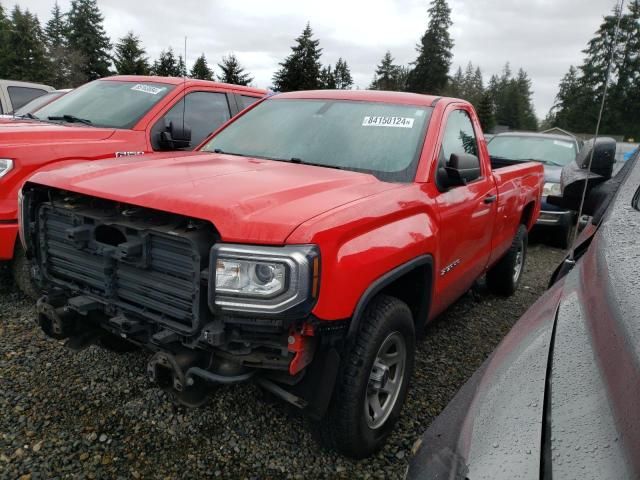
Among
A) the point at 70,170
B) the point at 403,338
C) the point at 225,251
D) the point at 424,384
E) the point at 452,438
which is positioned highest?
the point at 70,170

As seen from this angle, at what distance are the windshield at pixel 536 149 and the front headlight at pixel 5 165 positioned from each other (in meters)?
7.37

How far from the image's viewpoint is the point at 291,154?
3.08 m

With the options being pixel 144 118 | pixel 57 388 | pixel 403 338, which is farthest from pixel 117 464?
pixel 144 118

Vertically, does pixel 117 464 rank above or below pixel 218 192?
below

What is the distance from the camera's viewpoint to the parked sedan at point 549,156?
7480mm

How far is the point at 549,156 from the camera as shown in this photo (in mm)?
8805

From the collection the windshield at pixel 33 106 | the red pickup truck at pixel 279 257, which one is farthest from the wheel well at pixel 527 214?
the windshield at pixel 33 106

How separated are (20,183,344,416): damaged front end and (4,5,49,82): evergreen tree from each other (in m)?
46.1

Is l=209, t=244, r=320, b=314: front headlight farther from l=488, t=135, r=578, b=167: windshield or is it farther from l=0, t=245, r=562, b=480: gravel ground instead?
l=488, t=135, r=578, b=167: windshield

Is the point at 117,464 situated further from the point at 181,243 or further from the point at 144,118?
the point at 144,118

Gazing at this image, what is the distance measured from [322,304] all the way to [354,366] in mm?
464

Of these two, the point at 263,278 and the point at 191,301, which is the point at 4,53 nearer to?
the point at 191,301

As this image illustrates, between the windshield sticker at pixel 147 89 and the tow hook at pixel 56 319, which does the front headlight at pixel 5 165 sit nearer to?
the tow hook at pixel 56 319

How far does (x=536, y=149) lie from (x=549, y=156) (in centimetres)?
34
